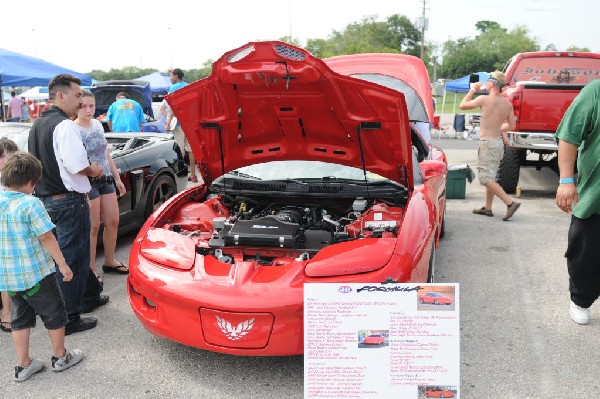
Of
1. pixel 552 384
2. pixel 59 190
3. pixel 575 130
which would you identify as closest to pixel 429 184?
pixel 575 130

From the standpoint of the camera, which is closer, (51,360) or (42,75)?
(51,360)

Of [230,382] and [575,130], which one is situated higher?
[575,130]

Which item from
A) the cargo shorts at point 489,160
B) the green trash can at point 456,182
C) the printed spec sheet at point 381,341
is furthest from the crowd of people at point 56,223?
the green trash can at point 456,182

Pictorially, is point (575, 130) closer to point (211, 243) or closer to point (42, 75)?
point (211, 243)

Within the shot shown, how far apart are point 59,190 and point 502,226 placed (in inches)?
196

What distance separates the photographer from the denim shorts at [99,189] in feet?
14.8

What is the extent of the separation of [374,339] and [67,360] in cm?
196

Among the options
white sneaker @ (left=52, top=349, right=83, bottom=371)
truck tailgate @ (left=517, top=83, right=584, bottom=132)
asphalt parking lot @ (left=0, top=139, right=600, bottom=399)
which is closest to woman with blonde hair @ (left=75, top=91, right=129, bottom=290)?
asphalt parking lot @ (left=0, top=139, right=600, bottom=399)

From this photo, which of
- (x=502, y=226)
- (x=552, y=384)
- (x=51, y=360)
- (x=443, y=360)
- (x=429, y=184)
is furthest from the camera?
(x=502, y=226)

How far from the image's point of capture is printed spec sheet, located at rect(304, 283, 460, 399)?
2.48m

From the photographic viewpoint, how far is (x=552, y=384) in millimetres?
3055

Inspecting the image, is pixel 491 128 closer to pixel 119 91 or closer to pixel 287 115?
pixel 287 115

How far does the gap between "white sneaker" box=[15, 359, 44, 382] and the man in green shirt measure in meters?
3.46

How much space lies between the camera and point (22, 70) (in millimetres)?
12219
